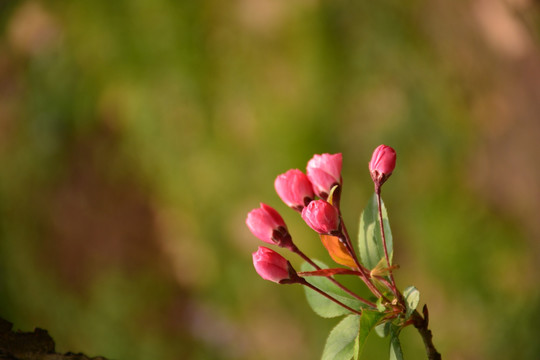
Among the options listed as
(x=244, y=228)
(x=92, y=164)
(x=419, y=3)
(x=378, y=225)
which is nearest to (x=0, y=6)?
(x=92, y=164)

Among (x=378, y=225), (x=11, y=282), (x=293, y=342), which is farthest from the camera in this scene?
(x=11, y=282)

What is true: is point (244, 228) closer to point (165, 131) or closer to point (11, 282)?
point (165, 131)

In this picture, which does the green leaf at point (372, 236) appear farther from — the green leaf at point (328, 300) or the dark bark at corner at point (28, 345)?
the dark bark at corner at point (28, 345)

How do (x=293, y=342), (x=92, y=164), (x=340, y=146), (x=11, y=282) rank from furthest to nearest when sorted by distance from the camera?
(x=11, y=282) → (x=92, y=164) → (x=293, y=342) → (x=340, y=146)

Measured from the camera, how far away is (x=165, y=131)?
5.24 ft

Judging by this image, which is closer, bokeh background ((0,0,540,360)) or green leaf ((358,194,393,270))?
green leaf ((358,194,393,270))

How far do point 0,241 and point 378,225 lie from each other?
67.1 inches

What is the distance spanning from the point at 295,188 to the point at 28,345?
26 cm

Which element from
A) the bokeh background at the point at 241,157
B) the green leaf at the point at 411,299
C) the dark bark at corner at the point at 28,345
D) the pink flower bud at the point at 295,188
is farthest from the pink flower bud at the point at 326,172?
the bokeh background at the point at 241,157

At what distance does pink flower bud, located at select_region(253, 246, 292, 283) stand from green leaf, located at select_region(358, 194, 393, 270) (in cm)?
7

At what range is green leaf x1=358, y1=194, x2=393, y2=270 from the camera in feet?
1.67

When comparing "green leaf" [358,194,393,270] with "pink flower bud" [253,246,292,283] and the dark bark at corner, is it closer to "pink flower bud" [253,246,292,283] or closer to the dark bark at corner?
"pink flower bud" [253,246,292,283]

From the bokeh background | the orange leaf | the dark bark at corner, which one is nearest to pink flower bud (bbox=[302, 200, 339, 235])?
the orange leaf

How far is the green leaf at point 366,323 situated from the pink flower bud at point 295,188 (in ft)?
0.40
